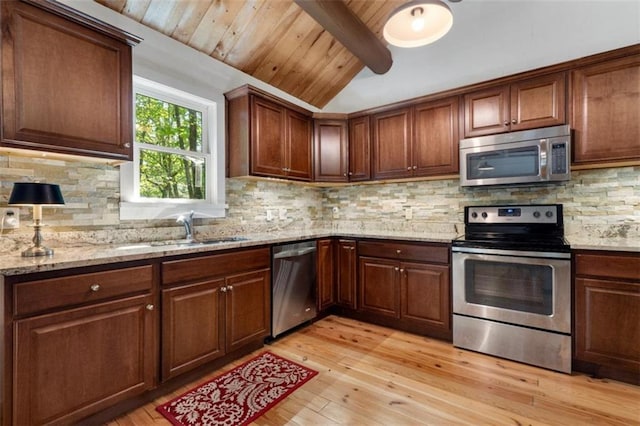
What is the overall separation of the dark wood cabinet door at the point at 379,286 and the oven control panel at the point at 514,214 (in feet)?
2.92

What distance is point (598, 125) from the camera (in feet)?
7.72

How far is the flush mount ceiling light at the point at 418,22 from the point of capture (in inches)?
65.9

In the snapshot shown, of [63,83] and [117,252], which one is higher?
[63,83]

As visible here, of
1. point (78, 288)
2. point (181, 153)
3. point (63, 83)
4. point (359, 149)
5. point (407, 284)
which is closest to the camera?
point (78, 288)

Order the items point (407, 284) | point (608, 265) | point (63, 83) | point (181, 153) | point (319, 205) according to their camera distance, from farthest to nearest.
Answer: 1. point (319, 205)
2. point (407, 284)
3. point (181, 153)
4. point (608, 265)
5. point (63, 83)

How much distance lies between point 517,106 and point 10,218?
383cm

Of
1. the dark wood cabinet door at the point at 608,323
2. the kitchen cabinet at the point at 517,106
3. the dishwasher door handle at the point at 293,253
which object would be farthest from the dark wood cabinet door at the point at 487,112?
the dishwasher door handle at the point at 293,253

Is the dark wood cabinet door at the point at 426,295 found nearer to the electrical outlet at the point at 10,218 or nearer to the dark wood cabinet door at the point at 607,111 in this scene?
the dark wood cabinet door at the point at 607,111

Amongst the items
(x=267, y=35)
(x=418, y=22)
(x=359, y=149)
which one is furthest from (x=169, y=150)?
(x=418, y=22)

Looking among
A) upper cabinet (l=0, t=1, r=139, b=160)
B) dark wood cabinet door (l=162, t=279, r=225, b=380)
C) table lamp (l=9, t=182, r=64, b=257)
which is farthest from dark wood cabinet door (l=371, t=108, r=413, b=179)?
table lamp (l=9, t=182, r=64, b=257)

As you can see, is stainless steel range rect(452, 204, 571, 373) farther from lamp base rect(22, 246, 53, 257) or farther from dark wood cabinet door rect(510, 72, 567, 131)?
lamp base rect(22, 246, 53, 257)

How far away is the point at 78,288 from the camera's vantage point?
1536 mm

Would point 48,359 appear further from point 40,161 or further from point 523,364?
point 523,364

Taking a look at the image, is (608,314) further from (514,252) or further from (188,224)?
(188,224)
